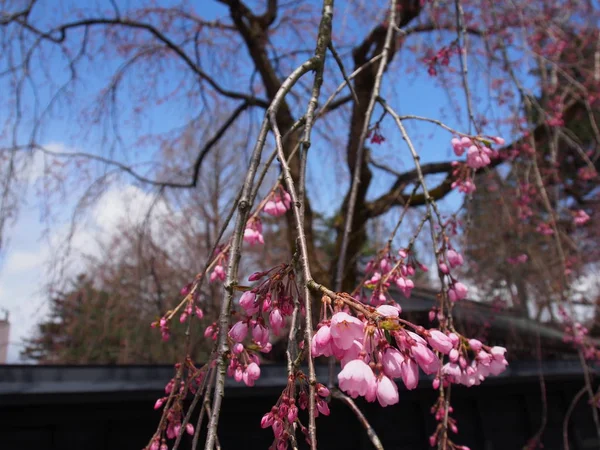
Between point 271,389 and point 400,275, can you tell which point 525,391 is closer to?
point 271,389

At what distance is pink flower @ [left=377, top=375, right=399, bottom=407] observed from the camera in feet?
1.94

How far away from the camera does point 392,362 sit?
0.61 meters

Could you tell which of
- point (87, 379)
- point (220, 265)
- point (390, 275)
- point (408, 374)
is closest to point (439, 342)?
point (408, 374)

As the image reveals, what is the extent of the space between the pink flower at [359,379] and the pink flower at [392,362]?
23 millimetres

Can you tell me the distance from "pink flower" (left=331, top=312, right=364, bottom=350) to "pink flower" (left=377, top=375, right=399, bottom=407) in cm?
6

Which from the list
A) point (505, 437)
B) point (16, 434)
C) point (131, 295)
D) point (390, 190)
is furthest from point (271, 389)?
point (131, 295)

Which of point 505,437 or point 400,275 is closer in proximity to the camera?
point 400,275

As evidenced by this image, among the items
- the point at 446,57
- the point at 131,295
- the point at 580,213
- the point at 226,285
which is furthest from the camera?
the point at 131,295

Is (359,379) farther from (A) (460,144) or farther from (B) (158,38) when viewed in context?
(B) (158,38)

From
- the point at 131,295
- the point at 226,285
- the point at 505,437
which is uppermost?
the point at 131,295

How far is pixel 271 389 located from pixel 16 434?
101 cm

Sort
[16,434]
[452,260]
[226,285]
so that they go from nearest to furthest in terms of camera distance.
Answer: [226,285]
[452,260]
[16,434]

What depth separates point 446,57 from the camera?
2.33 meters

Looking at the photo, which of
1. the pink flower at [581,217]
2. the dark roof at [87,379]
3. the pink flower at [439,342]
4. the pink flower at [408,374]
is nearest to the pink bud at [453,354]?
the pink flower at [439,342]
